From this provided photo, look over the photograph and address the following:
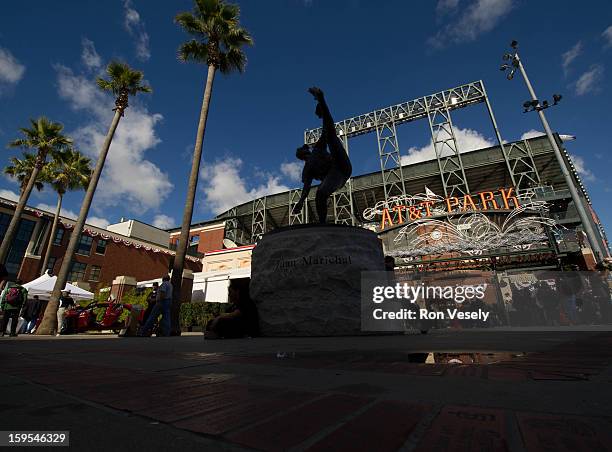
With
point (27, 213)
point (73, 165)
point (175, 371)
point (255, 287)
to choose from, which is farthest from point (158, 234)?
point (175, 371)

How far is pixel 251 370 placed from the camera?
162cm

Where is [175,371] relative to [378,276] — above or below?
below

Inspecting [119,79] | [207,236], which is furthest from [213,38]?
[207,236]

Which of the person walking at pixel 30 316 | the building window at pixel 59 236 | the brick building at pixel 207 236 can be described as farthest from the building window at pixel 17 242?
the brick building at pixel 207 236

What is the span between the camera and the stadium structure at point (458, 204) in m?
17.3

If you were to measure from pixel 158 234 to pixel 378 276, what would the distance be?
41.7 m

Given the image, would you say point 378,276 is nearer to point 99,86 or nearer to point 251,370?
point 251,370

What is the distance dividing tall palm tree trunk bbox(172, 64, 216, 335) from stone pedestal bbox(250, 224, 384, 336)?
18.0ft

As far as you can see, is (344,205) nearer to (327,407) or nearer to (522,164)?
(522,164)

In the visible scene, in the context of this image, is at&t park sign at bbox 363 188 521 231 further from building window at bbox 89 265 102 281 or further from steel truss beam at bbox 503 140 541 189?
building window at bbox 89 265 102 281

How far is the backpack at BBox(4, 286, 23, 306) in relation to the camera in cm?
854

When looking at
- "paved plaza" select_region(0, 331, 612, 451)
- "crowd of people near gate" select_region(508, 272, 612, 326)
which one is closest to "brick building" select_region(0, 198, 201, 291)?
"crowd of people near gate" select_region(508, 272, 612, 326)

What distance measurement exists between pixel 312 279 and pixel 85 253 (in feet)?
103

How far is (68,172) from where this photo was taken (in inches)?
869
